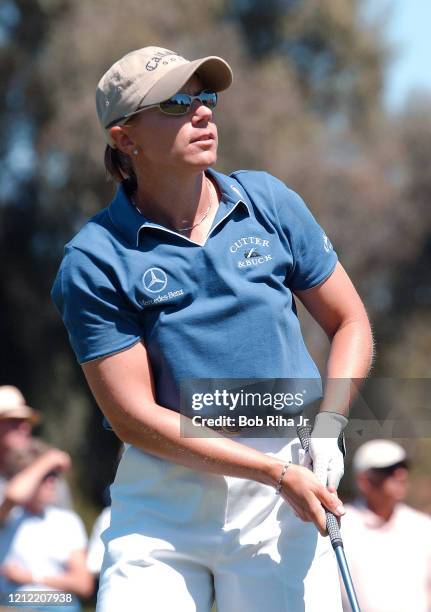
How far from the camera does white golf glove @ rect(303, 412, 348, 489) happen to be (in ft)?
11.4

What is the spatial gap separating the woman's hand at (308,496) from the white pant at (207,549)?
17 centimetres

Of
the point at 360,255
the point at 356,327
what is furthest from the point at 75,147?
the point at 356,327

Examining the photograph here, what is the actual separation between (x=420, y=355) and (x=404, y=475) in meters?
19.0

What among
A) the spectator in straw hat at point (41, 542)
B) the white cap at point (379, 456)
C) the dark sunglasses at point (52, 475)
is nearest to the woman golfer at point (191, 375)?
the white cap at point (379, 456)

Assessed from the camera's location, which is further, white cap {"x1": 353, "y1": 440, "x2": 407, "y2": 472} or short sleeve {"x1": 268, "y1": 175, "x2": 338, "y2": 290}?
white cap {"x1": 353, "y1": 440, "x2": 407, "y2": 472}

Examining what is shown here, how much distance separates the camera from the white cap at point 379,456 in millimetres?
6387

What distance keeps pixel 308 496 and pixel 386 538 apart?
2876 mm

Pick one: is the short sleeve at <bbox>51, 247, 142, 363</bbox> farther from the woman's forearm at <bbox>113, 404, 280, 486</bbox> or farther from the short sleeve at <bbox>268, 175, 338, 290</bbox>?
the short sleeve at <bbox>268, 175, 338, 290</bbox>

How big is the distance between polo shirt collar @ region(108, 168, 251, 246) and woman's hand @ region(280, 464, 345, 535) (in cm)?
83

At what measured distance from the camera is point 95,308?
3520 mm

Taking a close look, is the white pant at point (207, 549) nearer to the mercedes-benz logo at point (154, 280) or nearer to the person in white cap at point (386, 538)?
the mercedes-benz logo at point (154, 280)

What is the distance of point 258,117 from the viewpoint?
80.0 feet

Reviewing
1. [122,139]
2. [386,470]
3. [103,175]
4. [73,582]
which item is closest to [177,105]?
[122,139]

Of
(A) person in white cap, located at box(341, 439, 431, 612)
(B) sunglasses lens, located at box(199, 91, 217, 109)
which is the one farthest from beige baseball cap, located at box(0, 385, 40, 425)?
(B) sunglasses lens, located at box(199, 91, 217, 109)
